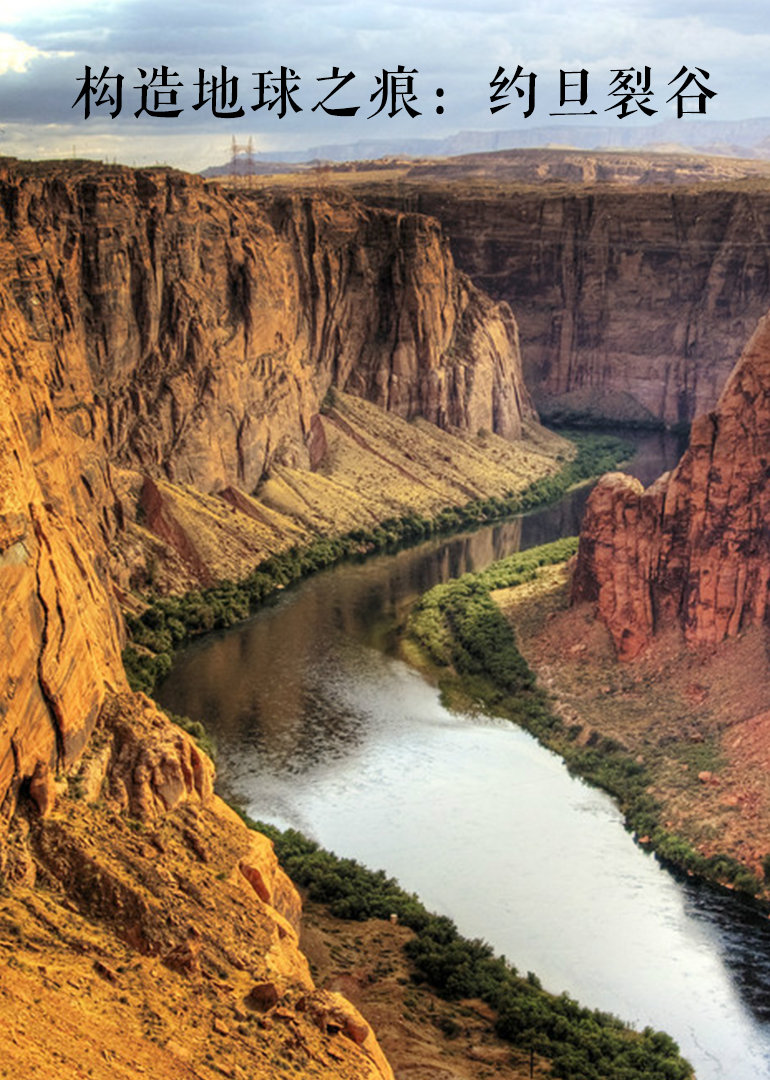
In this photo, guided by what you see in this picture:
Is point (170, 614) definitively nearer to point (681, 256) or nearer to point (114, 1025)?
point (114, 1025)

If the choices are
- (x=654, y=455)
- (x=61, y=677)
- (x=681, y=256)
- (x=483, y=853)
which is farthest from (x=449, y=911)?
(x=681, y=256)

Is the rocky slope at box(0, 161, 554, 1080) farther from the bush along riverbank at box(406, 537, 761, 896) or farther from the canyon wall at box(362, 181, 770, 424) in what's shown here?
the canyon wall at box(362, 181, 770, 424)

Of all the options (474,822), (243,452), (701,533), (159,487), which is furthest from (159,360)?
(474,822)

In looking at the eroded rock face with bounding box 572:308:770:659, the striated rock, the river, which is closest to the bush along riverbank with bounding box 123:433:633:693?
the river

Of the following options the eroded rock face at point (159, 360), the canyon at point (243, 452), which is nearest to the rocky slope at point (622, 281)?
the canyon at point (243, 452)

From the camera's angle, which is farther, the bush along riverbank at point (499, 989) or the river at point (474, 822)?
the river at point (474, 822)

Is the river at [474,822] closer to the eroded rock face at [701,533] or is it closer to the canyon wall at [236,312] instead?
the eroded rock face at [701,533]
